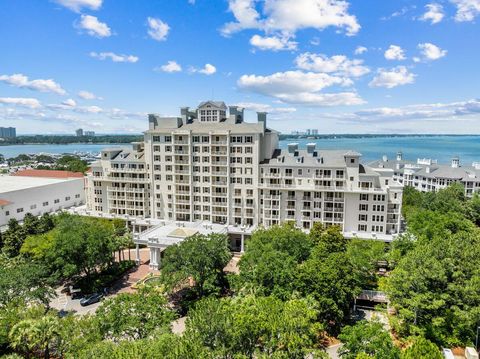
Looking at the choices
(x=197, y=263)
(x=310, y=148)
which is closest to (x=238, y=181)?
(x=310, y=148)

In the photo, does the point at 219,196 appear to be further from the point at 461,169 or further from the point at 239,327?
the point at 461,169

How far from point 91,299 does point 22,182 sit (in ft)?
169

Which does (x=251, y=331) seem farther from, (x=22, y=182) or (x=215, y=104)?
(x=22, y=182)

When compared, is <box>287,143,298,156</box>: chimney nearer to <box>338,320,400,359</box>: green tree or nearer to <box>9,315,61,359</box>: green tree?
<box>338,320,400,359</box>: green tree

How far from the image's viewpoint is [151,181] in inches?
2505

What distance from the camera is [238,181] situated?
5988 cm

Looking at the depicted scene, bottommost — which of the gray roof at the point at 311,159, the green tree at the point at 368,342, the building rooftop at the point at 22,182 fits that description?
the green tree at the point at 368,342

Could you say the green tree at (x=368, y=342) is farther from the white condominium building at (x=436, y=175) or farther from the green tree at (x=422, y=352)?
the white condominium building at (x=436, y=175)

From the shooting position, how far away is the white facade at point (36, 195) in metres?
65.8

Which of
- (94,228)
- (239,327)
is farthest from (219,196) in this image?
(239,327)

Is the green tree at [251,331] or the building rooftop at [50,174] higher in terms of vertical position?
the building rooftop at [50,174]

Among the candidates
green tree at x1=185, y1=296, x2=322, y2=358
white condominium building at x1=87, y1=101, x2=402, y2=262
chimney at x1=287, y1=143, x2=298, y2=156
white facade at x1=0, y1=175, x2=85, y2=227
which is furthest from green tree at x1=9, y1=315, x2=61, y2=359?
white facade at x1=0, y1=175, x2=85, y2=227

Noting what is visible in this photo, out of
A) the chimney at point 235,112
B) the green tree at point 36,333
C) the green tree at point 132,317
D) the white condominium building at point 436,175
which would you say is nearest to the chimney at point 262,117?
the chimney at point 235,112

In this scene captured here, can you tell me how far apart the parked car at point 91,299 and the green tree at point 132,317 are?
14966mm
